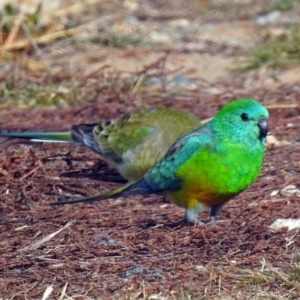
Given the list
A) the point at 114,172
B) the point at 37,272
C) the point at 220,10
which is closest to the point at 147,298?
the point at 37,272

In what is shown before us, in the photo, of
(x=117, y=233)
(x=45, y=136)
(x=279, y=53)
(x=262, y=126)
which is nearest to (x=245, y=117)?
(x=262, y=126)

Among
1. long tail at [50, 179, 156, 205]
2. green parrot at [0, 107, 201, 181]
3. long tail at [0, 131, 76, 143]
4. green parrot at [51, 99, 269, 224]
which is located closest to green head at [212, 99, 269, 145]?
green parrot at [51, 99, 269, 224]

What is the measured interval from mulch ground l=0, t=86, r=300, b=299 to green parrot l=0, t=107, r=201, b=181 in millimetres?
173

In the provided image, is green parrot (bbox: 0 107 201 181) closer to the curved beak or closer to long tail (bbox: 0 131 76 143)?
long tail (bbox: 0 131 76 143)

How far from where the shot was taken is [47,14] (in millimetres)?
11164

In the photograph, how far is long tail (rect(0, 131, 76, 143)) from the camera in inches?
285

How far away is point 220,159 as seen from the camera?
16.8ft

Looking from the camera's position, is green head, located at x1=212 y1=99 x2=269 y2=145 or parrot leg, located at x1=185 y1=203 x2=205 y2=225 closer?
green head, located at x1=212 y1=99 x2=269 y2=145

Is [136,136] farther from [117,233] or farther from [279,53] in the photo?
[279,53]

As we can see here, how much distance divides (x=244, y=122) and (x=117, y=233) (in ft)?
2.89

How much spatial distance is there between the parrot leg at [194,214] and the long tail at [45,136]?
1.98 m

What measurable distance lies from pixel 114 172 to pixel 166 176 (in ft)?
5.10

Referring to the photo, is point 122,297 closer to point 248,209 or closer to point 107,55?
point 248,209

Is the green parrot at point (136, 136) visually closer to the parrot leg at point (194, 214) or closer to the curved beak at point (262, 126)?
the parrot leg at point (194, 214)
